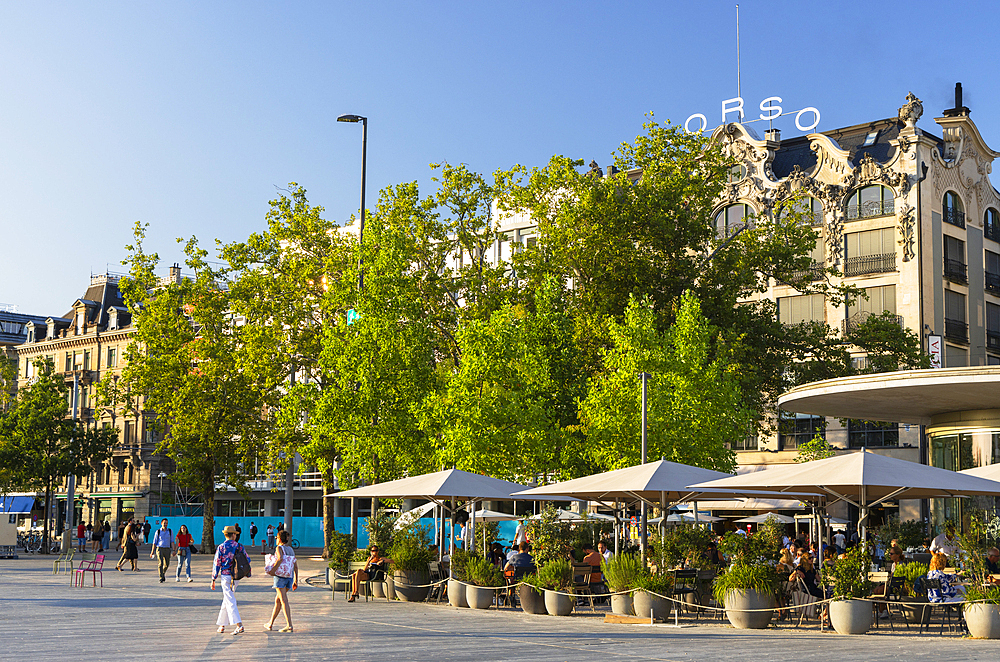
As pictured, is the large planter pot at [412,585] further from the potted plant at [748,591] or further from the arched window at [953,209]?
the arched window at [953,209]

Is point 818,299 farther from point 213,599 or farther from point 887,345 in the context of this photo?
point 213,599

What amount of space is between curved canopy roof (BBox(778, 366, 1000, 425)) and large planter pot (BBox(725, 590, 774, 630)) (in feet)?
29.1

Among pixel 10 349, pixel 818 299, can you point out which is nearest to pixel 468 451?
pixel 818 299

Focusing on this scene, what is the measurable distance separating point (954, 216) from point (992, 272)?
12.9 ft

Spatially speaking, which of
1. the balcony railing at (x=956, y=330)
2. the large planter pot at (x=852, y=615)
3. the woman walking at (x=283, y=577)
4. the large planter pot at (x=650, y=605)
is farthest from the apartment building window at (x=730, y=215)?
the woman walking at (x=283, y=577)

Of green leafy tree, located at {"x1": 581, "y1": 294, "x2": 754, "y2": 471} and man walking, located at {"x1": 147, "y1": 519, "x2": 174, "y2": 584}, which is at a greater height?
green leafy tree, located at {"x1": 581, "y1": 294, "x2": 754, "y2": 471}

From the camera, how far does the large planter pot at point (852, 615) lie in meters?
18.0

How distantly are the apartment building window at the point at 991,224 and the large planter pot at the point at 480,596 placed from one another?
40.5 m

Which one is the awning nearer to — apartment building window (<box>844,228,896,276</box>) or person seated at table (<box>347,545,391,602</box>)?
apartment building window (<box>844,228,896,276</box>)

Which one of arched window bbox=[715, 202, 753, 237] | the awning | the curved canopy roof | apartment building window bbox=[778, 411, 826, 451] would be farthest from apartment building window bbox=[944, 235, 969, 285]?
the awning

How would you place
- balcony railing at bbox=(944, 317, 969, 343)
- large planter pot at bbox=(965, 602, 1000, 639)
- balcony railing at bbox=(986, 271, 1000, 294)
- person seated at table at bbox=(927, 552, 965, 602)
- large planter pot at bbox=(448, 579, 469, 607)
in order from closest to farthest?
large planter pot at bbox=(965, 602, 1000, 639)
person seated at table at bbox=(927, 552, 965, 602)
large planter pot at bbox=(448, 579, 469, 607)
balcony railing at bbox=(944, 317, 969, 343)
balcony railing at bbox=(986, 271, 1000, 294)

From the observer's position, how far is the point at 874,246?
5219 centimetres

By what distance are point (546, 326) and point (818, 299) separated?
75.6 feet

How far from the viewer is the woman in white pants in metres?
17.3
